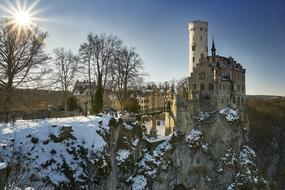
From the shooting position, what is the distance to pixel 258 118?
2990 inches

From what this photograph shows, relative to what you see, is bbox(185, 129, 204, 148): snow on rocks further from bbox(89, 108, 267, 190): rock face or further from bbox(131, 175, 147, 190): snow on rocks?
bbox(131, 175, 147, 190): snow on rocks

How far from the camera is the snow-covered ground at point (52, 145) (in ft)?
50.9

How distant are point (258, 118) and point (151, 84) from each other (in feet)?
95.6

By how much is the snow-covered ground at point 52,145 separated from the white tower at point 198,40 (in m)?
29.9

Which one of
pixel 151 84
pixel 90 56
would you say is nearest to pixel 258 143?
pixel 151 84

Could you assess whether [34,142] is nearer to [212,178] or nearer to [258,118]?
[212,178]

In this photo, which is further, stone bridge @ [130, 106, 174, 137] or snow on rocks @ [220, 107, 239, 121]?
snow on rocks @ [220, 107, 239, 121]

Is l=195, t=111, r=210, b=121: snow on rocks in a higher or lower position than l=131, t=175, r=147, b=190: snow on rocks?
higher

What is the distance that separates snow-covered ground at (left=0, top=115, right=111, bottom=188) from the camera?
50.9 feet

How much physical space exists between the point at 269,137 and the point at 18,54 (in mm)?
60262

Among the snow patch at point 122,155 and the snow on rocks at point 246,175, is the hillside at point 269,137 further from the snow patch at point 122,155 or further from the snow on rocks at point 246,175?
the snow patch at point 122,155

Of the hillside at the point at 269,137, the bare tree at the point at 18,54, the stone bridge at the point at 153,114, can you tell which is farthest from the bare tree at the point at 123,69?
the hillside at the point at 269,137

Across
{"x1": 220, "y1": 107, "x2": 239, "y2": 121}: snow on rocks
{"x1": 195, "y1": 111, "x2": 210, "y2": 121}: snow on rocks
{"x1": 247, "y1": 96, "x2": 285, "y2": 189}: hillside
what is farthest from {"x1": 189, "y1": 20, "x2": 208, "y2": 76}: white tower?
{"x1": 247, "y1": 96, "x2": 285, "y2": 189}: hillside

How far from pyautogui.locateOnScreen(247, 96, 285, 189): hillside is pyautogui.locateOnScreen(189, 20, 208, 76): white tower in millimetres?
18610
